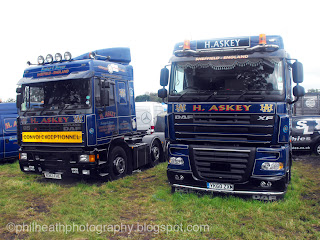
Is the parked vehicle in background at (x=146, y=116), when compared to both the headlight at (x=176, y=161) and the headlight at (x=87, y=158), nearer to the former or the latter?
the headlight at (x=87, y=158)

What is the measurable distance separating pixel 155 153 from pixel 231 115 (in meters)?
5.14

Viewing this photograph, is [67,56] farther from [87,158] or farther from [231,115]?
[231,115]

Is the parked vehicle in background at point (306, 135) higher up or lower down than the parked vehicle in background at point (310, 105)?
lower down

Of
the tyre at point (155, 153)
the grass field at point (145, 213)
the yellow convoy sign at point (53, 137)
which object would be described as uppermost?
the yellow convoy sign at point (53, 137)

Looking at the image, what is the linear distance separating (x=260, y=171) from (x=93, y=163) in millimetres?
3962

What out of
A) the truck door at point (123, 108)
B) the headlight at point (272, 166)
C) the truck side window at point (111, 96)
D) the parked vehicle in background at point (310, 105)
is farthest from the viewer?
the parked vehicle in background at point (310, 105)

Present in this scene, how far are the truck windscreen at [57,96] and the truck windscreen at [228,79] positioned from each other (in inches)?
94.7

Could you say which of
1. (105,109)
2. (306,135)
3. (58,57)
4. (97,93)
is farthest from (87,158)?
(306,135)

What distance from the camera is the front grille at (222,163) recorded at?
6004 millimetres

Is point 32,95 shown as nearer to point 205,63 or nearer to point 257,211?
point 205,63

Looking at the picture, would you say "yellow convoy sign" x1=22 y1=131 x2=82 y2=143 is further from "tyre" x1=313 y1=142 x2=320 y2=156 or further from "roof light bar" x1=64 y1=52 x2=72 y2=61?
"tyre" x1=313 y1=142 x2=320 y2=156

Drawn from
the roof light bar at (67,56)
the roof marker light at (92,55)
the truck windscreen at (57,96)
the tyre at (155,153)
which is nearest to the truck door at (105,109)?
the truck windscreen at (57,96)

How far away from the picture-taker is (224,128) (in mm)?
6203

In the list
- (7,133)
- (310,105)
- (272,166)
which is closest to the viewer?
(272,166)
